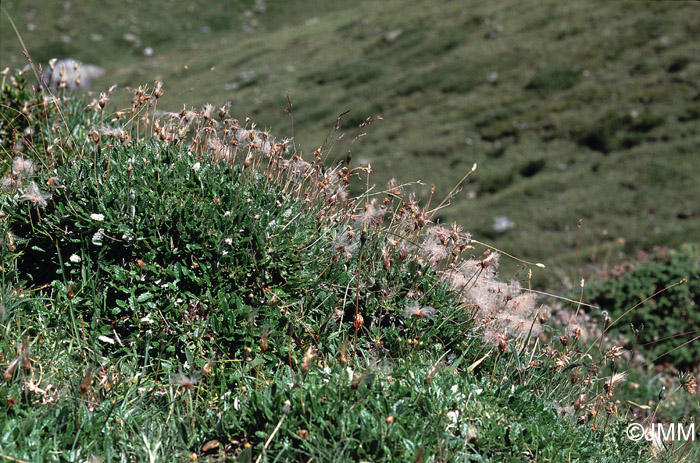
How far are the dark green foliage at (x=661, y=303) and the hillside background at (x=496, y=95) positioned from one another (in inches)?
44.2

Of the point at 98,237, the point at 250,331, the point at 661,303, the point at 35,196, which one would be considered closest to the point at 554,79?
the point at 661,303

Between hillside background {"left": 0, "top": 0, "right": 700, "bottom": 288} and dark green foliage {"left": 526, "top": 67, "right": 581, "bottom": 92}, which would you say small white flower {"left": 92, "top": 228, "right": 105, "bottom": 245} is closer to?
hillside background {"left": 0, "top": 0, "right": 700, "bottom": 288}

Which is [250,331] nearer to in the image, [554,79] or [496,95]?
[496,95]

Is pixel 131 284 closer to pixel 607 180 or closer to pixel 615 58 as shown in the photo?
pixel 607 180

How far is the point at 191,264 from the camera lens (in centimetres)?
405

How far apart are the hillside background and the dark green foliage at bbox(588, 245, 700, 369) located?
3.68ft

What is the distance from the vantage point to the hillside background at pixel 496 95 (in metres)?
11.8

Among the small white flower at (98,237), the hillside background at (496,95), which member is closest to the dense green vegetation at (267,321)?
the small white flower at (98,237)

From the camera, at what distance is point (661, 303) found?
7863 mm

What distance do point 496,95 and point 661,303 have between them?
9.81 metres

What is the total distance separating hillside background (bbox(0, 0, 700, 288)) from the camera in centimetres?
1180

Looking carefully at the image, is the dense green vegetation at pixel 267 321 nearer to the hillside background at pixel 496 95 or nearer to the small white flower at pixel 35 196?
the small white flower at pixel 35 196

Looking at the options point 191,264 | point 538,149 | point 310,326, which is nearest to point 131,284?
point 191,264

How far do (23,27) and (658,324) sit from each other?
81.4ft
